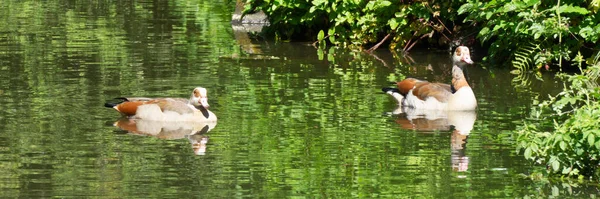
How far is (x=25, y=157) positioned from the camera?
1291cm

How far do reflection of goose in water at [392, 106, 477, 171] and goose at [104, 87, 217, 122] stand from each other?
2196 mm

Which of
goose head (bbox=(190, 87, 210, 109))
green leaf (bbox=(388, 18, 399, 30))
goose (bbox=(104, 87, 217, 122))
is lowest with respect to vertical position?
goose (bbox=(104, 87, 217, 122))

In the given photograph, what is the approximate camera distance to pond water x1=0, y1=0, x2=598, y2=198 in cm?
1182

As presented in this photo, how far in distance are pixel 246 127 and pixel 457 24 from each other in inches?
326

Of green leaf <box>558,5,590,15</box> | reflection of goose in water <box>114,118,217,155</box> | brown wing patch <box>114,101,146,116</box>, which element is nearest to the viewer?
reflection of goose in water <box>114,118,217,155</box>

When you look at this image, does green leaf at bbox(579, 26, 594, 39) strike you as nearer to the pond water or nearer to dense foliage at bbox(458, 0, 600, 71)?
dense foliage at bbox(458, 0, 600, 71)

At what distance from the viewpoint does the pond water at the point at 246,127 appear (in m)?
11.8

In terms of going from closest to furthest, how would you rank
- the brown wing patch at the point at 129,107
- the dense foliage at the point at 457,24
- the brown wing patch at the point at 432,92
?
the brown wing patch at the point at 129,107 < the brown wing patch at the point at 432,92 < the dense foliage at the point at 457,24

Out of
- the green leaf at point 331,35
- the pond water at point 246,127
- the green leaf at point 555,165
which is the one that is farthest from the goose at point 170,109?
the green leaf at point 331,35

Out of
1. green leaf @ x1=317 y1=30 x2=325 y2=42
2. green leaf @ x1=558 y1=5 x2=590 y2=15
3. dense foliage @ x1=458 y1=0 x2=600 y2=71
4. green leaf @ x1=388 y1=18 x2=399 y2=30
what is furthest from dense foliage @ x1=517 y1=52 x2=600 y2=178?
green leaf @ x1=317 y1=30 x2=325 y2=42

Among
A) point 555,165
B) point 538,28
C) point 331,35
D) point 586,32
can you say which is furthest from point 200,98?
point 331,35

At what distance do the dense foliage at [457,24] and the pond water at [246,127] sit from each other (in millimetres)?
472

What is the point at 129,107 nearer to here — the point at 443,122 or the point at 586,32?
the point at 443,122

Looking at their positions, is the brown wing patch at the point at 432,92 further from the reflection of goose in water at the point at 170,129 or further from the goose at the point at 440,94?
the reflection of goose in water at the point at 170,129
